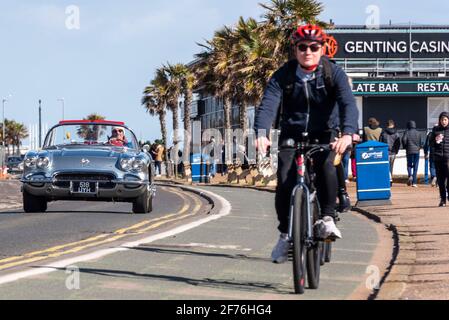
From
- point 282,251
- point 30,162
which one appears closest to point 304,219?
point 282,251

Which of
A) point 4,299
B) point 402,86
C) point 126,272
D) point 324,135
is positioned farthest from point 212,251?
point 402,86

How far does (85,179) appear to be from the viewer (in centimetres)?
1608

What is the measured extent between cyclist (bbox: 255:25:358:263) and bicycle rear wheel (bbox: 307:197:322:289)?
0.37ft

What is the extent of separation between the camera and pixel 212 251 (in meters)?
10.5

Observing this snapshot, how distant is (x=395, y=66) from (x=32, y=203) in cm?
4208

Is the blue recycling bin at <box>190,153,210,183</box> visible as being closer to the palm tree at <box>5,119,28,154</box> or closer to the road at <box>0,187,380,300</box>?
the road at <box>0,187,380,300</box>

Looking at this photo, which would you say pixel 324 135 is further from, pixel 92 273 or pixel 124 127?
pixel 124 127

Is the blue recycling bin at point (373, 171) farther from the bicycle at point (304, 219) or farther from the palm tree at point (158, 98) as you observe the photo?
the palm tree at point (158, 98)

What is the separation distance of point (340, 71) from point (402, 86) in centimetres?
4491

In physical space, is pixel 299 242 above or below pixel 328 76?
below

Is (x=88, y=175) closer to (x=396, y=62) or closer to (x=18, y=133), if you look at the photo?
(x=396, y=62)

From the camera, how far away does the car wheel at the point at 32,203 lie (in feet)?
55.1

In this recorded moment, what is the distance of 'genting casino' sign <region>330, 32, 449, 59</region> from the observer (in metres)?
56.4

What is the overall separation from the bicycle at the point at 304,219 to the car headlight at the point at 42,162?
30.3 ft
